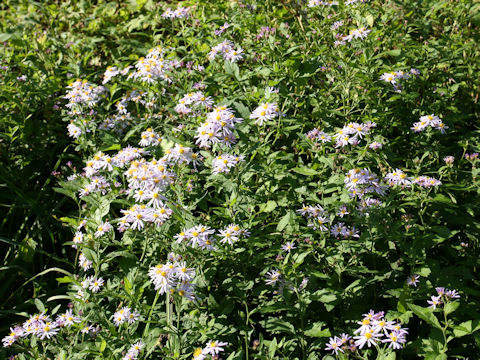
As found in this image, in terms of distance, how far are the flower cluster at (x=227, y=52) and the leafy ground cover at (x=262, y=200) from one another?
1 cm

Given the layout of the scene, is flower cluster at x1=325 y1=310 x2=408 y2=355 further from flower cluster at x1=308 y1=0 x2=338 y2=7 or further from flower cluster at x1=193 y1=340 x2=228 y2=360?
flower cluster at x1=308 y1=0 x2=338 y2=7

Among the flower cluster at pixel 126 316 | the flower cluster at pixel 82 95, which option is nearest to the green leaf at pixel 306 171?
the flower cluster at pixel 126 316

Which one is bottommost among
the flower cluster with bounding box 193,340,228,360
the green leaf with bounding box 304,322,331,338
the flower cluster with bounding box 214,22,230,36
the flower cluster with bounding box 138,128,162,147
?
the green leaf with bounding box 304,322,331,338

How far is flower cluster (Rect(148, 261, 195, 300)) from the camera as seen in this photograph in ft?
6.86

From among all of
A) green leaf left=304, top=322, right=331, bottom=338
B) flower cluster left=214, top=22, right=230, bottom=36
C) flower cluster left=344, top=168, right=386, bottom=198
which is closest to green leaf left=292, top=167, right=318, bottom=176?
flower cluster left=344, top=168, right=386, bottom=198

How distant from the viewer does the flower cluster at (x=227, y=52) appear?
3039 millimetres

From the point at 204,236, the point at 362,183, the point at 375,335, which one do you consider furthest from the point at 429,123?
the point at 204,236

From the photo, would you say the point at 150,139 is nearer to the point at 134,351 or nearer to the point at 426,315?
the point at 134,351

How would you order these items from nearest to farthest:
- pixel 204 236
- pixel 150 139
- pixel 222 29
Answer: pixel 204 236, pixel 150 139, pixel 222 29

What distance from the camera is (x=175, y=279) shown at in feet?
7.05

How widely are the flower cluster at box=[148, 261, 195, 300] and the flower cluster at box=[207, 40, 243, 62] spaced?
1.40 meters

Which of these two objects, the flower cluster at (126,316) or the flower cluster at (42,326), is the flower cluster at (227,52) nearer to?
the flower cluster at (126,316)

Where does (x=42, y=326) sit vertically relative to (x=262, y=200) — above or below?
below

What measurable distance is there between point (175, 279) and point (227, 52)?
1.50m
